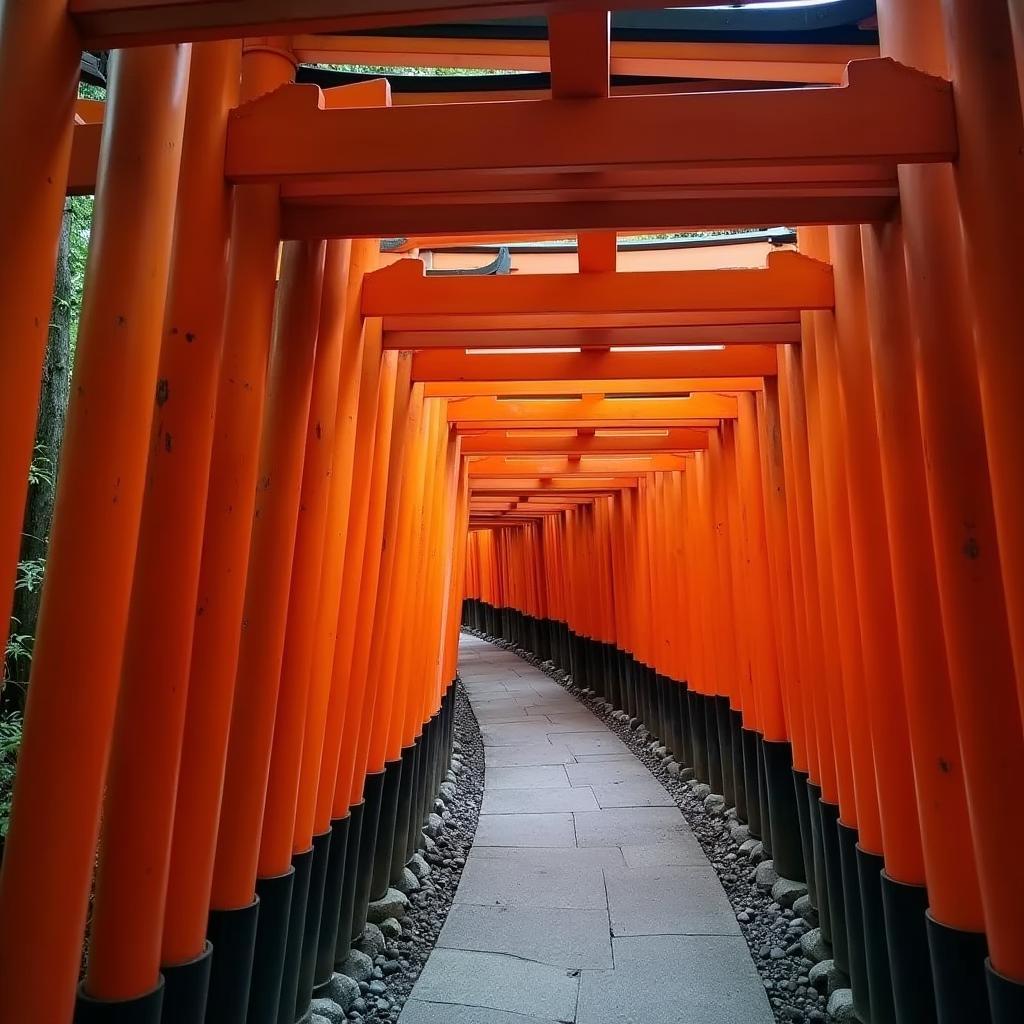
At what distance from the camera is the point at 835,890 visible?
12.6 feet

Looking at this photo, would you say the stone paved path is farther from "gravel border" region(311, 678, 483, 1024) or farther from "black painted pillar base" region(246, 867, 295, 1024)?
"black painted pillar base" region(246, 867, 295, 1024)

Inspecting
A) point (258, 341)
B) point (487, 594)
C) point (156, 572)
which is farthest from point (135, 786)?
point (487, 594)

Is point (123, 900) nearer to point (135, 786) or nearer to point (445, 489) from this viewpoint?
point (135, 786)

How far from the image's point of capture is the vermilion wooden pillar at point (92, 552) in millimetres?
1730

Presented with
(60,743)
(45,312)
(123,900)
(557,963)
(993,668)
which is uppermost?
(45,312)

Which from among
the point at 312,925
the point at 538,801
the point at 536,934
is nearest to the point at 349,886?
the point at 312,925

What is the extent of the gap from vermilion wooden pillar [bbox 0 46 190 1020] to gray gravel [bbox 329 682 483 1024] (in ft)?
7.34

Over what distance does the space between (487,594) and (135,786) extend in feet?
76.7

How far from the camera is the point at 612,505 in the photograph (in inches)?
447

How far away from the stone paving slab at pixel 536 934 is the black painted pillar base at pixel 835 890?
1180 millimetres

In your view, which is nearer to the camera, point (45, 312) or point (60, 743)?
point (45, 312)

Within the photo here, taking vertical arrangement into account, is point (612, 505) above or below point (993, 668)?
above

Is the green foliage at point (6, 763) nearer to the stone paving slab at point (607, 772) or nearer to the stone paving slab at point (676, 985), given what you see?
the stone paving slab at point (676, 985)

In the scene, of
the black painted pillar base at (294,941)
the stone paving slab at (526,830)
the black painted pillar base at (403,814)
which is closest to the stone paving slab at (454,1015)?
the black painted pillar base at (294,941)
